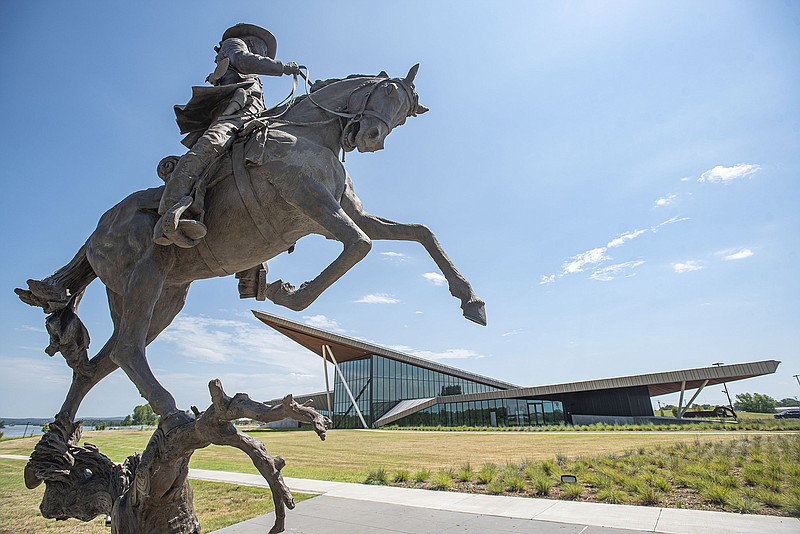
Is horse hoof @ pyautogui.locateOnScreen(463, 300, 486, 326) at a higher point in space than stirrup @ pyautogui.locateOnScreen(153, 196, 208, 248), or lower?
lower

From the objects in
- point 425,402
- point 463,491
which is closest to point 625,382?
point 425,402

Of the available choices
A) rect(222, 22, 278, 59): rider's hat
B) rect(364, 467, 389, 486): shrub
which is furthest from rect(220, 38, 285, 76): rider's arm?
rect(364, 467, 389, 486): shrub

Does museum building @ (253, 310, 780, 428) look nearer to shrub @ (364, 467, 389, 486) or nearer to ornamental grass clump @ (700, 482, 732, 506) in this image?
shrub @ (364, 467, 389, 486)

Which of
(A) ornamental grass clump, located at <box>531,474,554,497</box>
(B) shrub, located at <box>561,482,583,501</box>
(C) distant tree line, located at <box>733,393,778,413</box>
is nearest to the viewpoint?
(B) shrub, located at <box>561,482,583,501</box>

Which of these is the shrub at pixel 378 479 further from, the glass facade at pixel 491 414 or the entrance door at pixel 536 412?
the entrance door at pixel 536 412

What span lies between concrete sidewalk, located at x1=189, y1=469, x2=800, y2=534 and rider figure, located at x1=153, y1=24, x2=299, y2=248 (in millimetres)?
3788

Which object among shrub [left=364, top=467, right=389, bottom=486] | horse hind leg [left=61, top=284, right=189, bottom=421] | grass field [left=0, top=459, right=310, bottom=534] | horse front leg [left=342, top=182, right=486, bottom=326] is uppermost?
horse front leg [left=342, top=182, right=486, bottom=326]

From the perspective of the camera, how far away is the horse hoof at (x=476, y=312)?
3.44 metres

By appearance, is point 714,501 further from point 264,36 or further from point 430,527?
point 264,36

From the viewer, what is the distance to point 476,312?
348 centimetres

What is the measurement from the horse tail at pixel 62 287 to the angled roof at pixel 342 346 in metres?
31.0

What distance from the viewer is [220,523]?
18.3 feet

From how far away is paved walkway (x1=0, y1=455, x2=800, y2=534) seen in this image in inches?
181

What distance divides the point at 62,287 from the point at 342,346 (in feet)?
125
